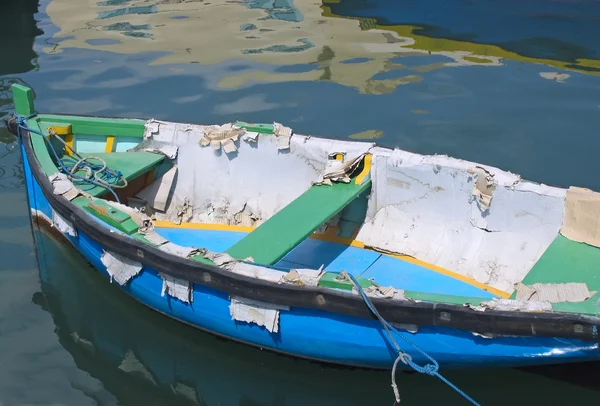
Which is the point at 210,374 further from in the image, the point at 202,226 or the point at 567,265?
the point at 567,265

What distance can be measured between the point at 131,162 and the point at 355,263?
221 cm

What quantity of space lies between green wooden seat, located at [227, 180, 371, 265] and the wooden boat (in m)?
0.02

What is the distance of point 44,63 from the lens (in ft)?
39.0

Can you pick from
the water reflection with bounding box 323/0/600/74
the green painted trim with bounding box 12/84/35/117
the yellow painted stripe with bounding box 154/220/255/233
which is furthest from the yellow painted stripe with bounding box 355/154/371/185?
the water reflection with bounding box 323/0/600/74

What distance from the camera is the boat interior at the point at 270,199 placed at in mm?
5488

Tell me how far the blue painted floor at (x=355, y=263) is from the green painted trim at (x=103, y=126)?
1022mm

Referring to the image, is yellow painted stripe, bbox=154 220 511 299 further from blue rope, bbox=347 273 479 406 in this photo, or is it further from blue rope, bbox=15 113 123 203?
blue rope, bbox=347 273 479 406

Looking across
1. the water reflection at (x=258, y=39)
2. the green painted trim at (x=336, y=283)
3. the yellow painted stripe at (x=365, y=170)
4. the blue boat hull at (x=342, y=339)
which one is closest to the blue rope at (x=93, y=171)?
the blue boat hull at (x=342, y=339)

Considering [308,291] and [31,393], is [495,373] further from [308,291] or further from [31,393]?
[31,393]

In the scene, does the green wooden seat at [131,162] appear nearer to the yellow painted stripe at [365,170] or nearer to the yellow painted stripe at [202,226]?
the yellow painted stripe at [202,226]

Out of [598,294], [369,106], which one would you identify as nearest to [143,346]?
[598,294]

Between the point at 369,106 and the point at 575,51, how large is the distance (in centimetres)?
375

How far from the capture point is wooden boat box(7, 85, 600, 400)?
4.46 metres

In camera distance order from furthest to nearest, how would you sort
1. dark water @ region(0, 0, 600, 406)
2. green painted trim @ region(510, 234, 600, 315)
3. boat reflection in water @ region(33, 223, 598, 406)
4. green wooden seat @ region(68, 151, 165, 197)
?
1. green wooden seat @ region(68, 151, 165, 197)
2. dark water @ region(0, 0, 600, 406)
3. boat reflection in water @ region(33, 223, 598, 406)
4. green painted trim @ region(510, 234, 600, 315)
